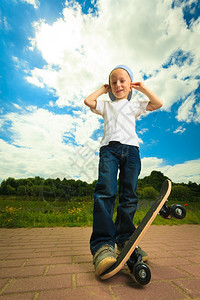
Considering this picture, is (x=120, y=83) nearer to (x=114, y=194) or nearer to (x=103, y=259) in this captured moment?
(x=114, y=194)

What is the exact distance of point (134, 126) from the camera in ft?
6.36

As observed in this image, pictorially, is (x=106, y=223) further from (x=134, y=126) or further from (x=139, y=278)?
(x=134, y=126)

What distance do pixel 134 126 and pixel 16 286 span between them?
158 cm

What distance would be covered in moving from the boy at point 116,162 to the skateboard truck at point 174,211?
40 centimetres

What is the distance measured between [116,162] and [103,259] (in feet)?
2.53

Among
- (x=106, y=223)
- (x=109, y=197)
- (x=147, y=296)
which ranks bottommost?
(x=147, y=296)

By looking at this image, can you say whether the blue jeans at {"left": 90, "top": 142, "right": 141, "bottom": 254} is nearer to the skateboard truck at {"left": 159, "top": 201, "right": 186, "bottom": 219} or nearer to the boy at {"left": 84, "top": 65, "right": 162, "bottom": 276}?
the boy at {"left": 84, "top": 65, "right": 162, "bottom": 276}

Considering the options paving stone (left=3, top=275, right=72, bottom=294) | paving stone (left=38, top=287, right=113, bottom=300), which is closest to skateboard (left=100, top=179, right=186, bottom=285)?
paving stone (left=38, top=287, right=113, bottom=300)

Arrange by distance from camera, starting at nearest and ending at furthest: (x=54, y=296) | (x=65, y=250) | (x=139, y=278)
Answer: (x=54, y=296) < (x=139, y=278) < (x=65, y=250)

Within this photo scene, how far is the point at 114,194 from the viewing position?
1.62m

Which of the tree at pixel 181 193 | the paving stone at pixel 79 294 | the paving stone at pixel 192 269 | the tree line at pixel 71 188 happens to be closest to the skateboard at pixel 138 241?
the paving stone at pixel 79 294

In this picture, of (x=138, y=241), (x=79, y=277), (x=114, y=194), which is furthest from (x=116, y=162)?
(x=79, y=277)

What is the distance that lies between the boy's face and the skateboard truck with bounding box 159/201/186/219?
3.85ft

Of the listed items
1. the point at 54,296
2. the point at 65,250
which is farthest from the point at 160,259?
the point at 54,296
